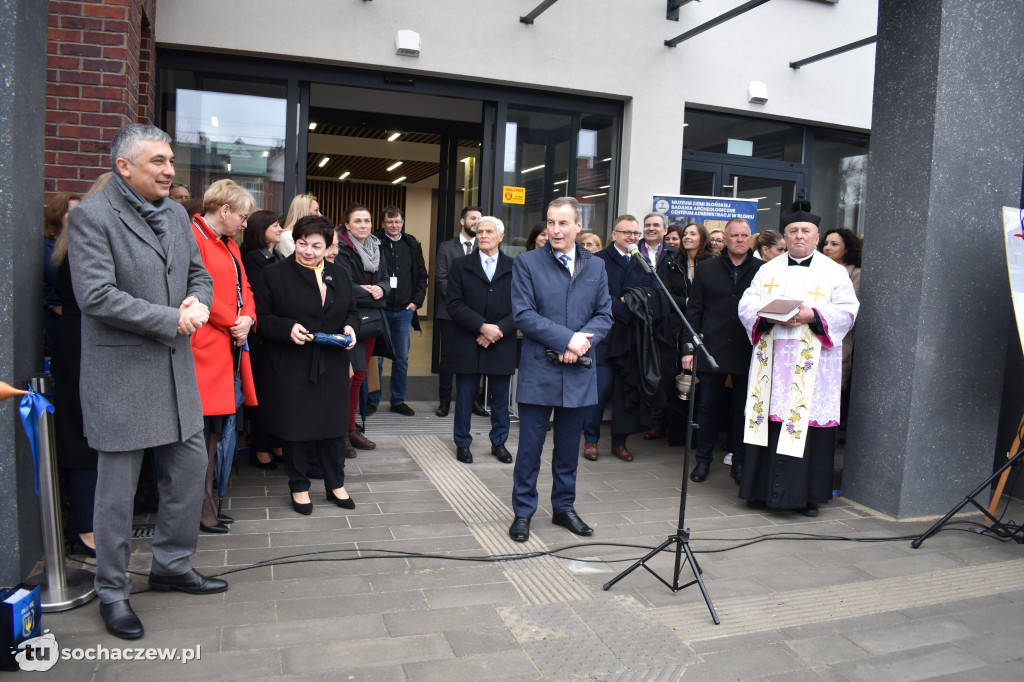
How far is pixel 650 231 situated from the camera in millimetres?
6750

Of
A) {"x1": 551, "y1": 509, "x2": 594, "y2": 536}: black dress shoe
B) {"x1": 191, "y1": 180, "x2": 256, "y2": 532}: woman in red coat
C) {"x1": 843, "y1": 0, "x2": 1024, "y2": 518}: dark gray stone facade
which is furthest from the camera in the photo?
{"x1": 843, "y1": 0, "x2": 1024, "y2": 518}: dark gray stone facade

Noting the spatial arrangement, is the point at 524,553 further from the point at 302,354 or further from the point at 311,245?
the point at 311,245

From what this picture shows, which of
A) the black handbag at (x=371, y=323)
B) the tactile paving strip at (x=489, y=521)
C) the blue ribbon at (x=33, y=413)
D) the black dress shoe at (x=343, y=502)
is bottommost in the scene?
the tactile paving strip at (x=489, y=521)

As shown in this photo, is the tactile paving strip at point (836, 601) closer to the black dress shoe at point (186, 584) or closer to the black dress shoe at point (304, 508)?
the black dress shoe at point (186, 584)

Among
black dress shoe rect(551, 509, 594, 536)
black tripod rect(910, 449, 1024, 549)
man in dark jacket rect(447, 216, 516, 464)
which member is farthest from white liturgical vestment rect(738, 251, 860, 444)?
man in dark jacket rect(447, 216, 516, 464)

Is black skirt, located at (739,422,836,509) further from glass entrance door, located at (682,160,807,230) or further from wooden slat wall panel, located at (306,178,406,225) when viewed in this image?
wooden slat wall panel, located at (306,178,406,225)

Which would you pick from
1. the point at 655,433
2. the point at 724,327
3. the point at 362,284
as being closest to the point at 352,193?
the point at 362,284

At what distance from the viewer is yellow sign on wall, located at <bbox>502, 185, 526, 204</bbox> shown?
8.05 meters

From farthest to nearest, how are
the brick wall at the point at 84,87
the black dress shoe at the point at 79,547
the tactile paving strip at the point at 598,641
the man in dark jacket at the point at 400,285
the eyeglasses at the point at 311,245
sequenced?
the man in dark jacket at the point at 400,285 < the brick wall at the point at 84,87 < the eyeglasses at the point at 311,245 < the black dress shoe at the point at 79,547 < the tactile paving strip at the point at 598,641

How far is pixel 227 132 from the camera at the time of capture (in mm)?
7121

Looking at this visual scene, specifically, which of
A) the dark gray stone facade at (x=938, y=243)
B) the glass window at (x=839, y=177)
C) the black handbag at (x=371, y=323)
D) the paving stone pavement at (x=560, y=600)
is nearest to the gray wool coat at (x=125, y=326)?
the paving stone pavement at (x=560, y=600)

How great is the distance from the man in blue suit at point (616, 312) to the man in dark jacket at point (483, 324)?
73cm

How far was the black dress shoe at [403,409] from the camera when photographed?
7.66 metres

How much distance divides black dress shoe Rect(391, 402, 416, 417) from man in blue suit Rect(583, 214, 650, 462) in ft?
6.47
